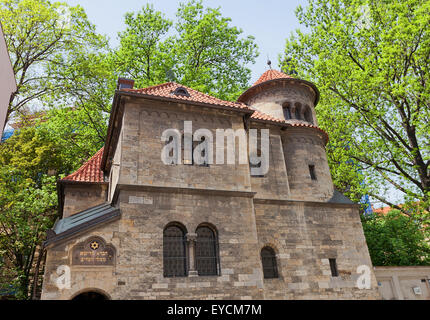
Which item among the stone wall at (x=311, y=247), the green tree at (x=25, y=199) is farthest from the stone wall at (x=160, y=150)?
the green tree at (x=25, y=199)

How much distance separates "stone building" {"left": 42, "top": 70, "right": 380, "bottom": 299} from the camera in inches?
376

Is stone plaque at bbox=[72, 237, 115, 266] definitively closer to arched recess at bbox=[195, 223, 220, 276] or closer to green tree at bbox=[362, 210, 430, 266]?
arched recess at bbox=[195, 223, 220, 276]

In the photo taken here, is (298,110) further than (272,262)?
Yes

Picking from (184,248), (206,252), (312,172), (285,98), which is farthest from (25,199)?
(312,172)

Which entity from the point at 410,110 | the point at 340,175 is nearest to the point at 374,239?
the point at 340,175

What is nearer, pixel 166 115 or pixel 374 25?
pixel 166 115

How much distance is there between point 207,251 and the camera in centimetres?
1071

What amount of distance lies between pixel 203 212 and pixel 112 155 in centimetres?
595

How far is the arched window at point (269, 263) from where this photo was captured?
39.5ft

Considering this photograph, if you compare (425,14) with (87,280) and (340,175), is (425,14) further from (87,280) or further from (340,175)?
(87,280)

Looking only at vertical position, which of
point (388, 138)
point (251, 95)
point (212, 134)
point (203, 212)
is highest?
point (251, 95)

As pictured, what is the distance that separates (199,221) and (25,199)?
428 inches

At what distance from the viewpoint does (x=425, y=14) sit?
14.5 m

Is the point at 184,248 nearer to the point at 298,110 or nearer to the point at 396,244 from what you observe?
the point at 298,110
